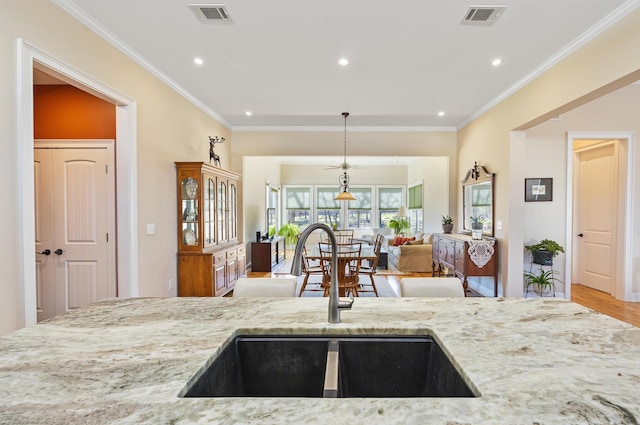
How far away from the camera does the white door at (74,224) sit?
11.3 feet

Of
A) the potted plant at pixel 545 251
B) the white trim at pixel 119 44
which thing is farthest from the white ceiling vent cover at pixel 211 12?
the potted plant at pixel 545 251

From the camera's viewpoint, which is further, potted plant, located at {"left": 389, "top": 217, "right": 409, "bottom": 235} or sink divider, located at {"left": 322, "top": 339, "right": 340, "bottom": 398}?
potted plant, located at {"left": 389, "top": 217, "right": 409, "bottom": 235}

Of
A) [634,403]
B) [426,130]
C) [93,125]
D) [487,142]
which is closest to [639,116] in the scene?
[487,142]

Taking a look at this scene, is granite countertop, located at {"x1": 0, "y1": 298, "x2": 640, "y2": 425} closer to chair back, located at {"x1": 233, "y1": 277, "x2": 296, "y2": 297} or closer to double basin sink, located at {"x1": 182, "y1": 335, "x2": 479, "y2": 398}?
double basin sink, located at {"x1": 182, "y1": 335, "x2": 479, "y2": 398}

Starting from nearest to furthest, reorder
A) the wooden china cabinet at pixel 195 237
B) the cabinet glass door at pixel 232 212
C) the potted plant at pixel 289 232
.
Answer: the wooden china cabinet at pixel 195 237
the cabinet glass door at pixel 232 212
the potted plant at pixel 289 232

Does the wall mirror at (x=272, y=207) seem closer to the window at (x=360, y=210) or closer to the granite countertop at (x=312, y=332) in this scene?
the window at (x=360, y=210)

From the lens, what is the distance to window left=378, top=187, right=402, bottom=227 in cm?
1066

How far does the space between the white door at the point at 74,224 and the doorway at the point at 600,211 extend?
5.83 m

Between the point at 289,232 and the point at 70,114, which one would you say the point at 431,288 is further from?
the point at 289,232

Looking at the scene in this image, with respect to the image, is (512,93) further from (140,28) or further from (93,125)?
(93,125)

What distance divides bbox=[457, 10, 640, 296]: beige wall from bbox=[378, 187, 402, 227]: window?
15.4 feet

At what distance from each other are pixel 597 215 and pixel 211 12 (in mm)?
5918

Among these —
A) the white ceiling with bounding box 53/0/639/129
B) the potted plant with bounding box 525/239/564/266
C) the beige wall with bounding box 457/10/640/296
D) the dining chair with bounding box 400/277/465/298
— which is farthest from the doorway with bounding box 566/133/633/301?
the dining chair with bounding box 400/277/465/298

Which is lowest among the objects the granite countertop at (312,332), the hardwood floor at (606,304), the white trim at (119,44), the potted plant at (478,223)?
the hardwood floor at (606,304)
